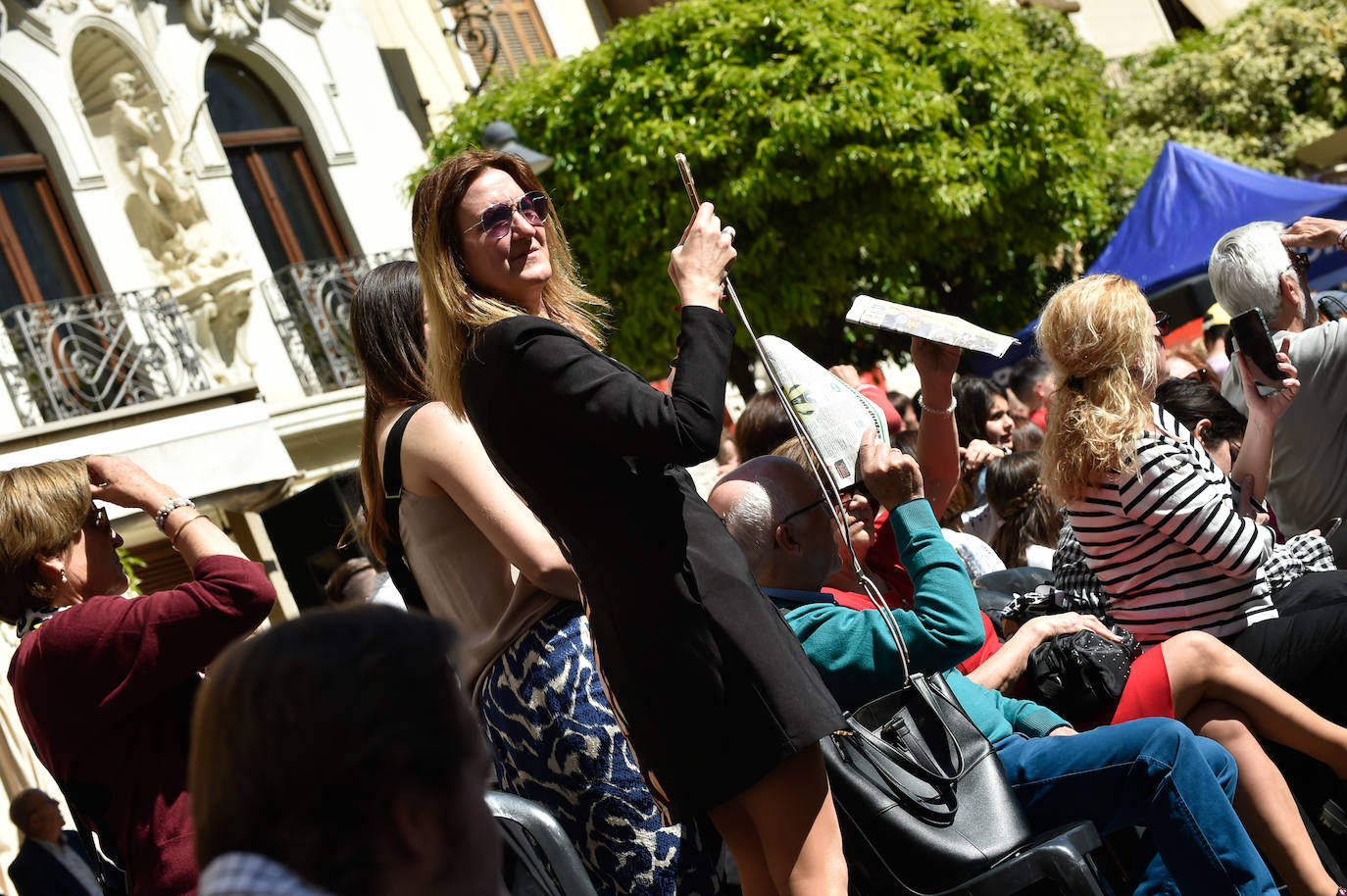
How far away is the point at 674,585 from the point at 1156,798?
1329 millimetres

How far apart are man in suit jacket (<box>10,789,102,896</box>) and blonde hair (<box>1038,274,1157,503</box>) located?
227 inches

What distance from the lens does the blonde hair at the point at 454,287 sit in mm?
2391

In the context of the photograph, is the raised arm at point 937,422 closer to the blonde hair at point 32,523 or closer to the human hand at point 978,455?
the blonde hair at point 32,523

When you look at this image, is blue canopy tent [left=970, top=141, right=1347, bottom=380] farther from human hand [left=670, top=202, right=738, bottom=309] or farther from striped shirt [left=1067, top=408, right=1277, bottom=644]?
human hand [left=670, top=202, right=738, bottom=309]

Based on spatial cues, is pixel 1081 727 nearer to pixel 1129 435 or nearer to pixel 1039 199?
pixel 1129 435

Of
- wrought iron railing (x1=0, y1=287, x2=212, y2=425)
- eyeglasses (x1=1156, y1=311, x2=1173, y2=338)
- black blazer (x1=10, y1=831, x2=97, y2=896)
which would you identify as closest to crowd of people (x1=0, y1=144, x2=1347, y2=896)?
eyeglasses (x1=1156, y1=311, x2=1173, y2=338)

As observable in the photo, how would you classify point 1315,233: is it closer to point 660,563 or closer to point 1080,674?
point 1080,674

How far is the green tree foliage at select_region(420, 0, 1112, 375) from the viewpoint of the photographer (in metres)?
11.4

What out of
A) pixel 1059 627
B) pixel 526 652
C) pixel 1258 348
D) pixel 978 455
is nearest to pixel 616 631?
pixel 526 652

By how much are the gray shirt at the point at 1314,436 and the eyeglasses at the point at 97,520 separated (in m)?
3.21

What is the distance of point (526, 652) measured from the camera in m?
2.46

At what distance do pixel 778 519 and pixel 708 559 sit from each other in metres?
0.67

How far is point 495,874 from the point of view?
122 cm

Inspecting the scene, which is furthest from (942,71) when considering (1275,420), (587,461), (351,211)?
(587,461)
